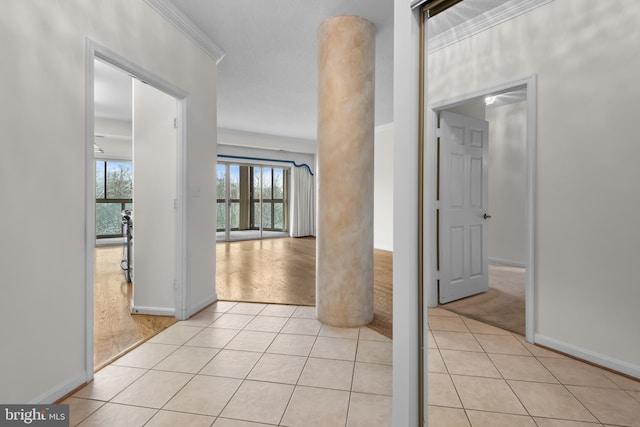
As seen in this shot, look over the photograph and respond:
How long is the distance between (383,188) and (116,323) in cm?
542

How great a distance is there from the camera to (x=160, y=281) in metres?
2.95

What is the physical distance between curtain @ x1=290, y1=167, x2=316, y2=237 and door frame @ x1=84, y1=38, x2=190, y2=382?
5.98m

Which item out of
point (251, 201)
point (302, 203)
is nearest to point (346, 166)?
point (251, 201)

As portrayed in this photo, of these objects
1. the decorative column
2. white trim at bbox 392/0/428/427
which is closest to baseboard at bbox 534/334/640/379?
white trim at bbox 392/0/428/427

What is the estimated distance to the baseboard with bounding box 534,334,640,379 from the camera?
0.79 m

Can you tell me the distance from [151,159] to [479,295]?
2.89 meters

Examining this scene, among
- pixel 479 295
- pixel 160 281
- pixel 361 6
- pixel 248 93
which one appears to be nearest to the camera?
pixel 479 295

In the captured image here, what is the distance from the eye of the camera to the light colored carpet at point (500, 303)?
46.4 inches

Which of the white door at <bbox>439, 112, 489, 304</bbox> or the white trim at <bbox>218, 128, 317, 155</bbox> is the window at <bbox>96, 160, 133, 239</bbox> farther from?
the white door at <bbox>439, 112, 489, 304</bbox>

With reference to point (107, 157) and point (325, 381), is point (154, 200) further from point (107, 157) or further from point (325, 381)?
point (107, 157)

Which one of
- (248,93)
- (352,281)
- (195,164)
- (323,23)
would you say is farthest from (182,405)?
(248,93)

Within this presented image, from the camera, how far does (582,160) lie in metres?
0.92

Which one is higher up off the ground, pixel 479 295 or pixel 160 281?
pixel 479 295

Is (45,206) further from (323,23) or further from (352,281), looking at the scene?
(323,23)
